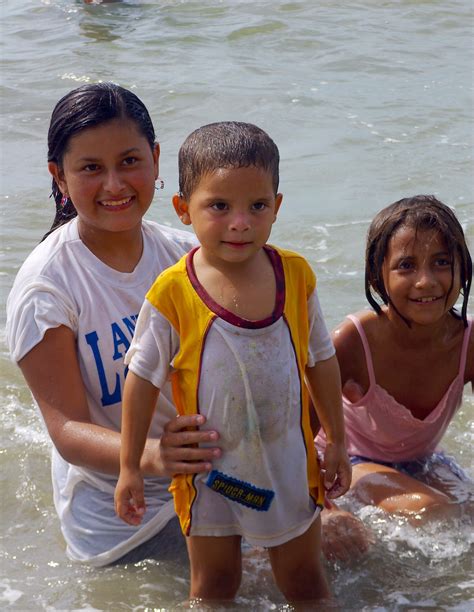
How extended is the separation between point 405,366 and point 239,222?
1315 mm

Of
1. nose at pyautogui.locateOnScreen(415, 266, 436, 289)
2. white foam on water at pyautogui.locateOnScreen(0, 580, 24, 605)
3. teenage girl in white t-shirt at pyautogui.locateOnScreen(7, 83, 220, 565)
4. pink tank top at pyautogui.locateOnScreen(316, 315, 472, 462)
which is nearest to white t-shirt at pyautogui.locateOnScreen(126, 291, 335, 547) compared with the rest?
teenage girl in white t-shirt at pyautogui.locateOnScreen(7, 83, 220, 565)

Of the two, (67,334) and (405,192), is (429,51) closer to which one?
(405,192)

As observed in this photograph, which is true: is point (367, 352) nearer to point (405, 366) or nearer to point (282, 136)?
point (405, 366)

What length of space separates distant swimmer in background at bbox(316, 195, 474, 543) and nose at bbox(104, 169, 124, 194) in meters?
0.95

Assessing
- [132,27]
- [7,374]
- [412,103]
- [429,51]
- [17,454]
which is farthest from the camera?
[132,27]

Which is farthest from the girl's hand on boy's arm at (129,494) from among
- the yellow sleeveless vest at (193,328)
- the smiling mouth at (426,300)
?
the smiling mouth at (426,300)

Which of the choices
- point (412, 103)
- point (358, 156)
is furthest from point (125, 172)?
point (412, 103)

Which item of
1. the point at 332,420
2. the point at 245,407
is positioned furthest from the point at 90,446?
the point at 332,420

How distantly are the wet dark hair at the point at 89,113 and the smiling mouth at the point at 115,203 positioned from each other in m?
0.19

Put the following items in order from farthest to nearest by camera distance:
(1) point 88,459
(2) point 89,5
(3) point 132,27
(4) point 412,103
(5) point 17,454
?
1. (2) point 89,5
2. (3) point 132,27
3. (4) point 412,103
4. (5) point 17,454
5. (1) point 88,459

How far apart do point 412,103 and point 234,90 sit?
1.72 metres

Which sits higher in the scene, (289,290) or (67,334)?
(289,290)

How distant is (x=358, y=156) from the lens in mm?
8078

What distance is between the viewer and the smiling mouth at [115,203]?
3.14m
